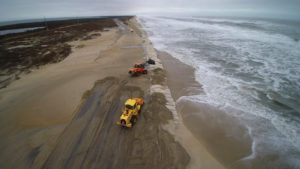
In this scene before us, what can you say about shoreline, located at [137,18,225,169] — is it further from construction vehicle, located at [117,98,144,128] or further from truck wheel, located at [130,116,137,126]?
construction vehicle, located at [117,98,144,128]

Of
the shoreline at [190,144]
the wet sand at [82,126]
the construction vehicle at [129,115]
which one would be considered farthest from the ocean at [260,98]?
the construction vehicle at [129,115]

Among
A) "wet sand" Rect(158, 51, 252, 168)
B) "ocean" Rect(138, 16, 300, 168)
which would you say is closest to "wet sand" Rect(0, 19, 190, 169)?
"wet sand" Rect(158, 51, 252, 168)

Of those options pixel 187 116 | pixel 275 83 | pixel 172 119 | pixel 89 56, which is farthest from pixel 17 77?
pixel 275 83

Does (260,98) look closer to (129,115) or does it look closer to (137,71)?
(129,115)

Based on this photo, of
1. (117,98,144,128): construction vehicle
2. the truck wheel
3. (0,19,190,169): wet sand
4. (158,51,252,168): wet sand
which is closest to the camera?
(0,19,190,169): wet sand

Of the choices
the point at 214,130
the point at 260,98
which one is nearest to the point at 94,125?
the point at 214,130

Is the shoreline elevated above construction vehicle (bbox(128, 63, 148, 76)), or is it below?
below

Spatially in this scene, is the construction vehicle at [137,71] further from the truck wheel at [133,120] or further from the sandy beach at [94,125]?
the truck wheel at [133,120]

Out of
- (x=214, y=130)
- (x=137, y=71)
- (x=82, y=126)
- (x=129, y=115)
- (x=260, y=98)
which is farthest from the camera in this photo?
(x=137, y=71)
